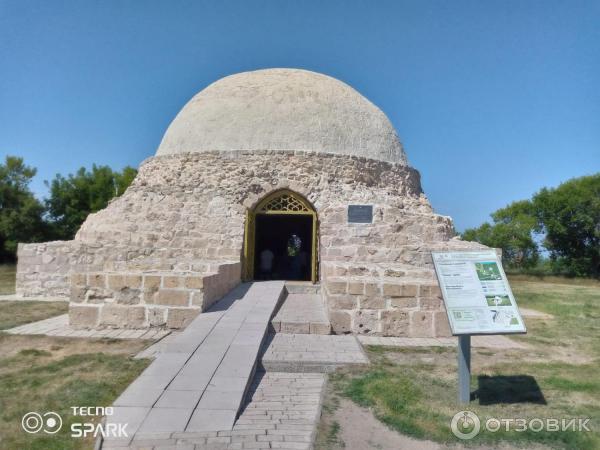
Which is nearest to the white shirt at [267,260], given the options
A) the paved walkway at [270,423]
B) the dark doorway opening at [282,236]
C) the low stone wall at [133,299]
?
the dark doorway opening at [282,236]

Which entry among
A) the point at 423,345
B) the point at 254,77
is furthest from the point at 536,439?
the point at 254,77

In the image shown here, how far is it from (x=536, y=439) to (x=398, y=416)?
0.97m

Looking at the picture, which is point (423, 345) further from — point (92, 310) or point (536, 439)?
point (92, 310)

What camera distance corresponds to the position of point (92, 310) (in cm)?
624

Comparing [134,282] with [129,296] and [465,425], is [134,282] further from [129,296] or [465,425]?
[465,425]

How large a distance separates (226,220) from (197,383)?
682 centimetres

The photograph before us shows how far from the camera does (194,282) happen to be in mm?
6180

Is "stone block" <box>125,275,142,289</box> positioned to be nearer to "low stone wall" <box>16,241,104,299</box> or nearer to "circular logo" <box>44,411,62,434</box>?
"circular logo" <box>44,411,62,434</box>

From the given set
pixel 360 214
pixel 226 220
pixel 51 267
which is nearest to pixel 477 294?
pixel 360 214

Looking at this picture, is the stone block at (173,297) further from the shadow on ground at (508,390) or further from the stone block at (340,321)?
the shadow on ground at (508,390)

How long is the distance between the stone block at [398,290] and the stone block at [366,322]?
327 millimetres

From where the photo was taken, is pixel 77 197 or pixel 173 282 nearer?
pixel 173 282

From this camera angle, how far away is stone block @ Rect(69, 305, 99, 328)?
6.23m
